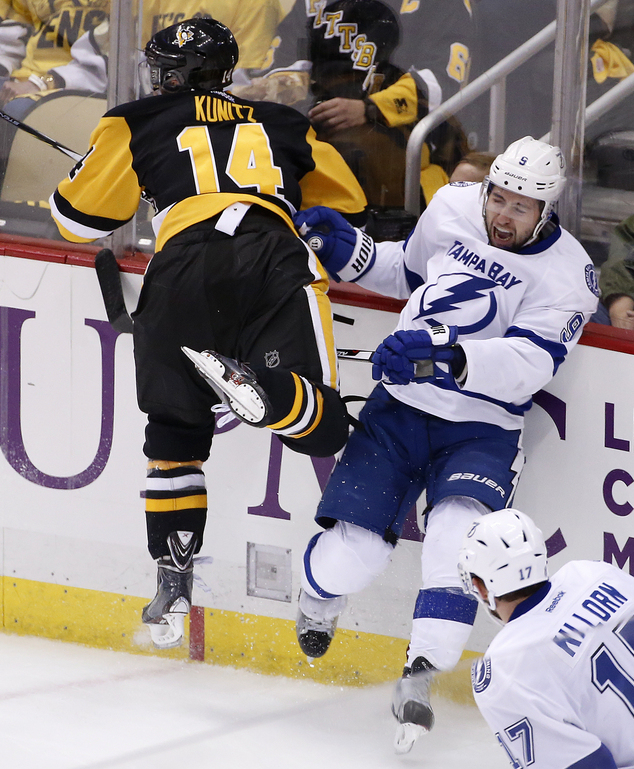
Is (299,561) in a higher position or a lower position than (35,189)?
lower

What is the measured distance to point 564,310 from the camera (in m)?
2.74

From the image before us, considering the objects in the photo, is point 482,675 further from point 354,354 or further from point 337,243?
point 337,243

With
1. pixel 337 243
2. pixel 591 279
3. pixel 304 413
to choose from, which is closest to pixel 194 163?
pixel 337 243

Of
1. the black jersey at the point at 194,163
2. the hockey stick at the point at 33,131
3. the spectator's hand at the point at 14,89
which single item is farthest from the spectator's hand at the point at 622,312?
the spectator's hand at the point at 14,89

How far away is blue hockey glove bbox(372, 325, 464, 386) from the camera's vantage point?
104 inches

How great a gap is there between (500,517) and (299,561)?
1.22 metres

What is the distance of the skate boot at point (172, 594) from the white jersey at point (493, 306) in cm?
65

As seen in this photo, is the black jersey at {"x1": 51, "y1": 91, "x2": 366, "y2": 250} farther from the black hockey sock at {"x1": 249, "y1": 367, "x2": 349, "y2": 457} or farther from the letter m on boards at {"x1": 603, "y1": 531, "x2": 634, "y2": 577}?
the letter m on boards at {"x1": 603, "y1": 531, "x2": 634, "y2": 577}

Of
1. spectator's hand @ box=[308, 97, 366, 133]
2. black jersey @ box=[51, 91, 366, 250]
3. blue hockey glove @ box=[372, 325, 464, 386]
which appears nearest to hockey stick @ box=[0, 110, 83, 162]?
black jersey @ box=[51, 91, 366, 250]

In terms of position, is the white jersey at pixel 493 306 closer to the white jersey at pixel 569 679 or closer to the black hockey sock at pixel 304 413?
the black hockey sock at pixel 304 413

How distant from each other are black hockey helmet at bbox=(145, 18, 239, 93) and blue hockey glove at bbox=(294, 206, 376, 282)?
401 mm

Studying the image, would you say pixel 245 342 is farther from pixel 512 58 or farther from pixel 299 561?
pixel 512 58

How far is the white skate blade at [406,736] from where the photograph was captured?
9.01ft

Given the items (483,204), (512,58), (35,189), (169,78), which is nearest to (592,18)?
(512,58)
